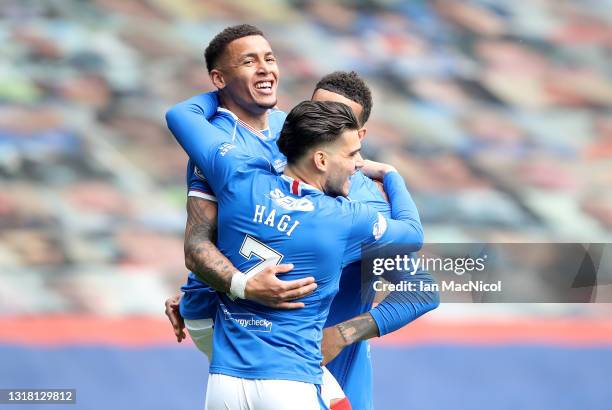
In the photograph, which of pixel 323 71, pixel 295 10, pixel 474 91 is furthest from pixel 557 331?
pixel 295 10

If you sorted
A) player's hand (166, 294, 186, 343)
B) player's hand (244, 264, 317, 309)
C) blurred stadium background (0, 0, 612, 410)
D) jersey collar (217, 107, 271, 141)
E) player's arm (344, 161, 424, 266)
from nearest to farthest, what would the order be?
player's hand (244, 264, 317, 309) < player's arm (344, 161, 424, 266) < jersey collar (217, 107, 271, 141) < player's hand (166, 294, 186, 343) < blurred stadium background (0, 0, 612, 410)

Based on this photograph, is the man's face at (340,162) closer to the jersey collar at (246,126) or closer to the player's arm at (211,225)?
the player's arm at (211,225)

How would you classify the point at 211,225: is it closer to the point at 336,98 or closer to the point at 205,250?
the point at 205,250

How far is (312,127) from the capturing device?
2.86 meters

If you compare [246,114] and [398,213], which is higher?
[246,114]

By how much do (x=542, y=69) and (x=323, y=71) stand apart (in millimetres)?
1352

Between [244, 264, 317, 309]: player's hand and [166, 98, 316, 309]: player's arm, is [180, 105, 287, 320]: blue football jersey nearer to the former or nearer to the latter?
[166, 98, 316, 309]: player's arm

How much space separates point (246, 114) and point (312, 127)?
0.61 meters

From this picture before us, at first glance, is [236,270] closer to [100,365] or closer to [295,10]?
[100,365]

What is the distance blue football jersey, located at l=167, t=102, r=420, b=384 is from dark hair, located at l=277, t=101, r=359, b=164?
9 centimetres

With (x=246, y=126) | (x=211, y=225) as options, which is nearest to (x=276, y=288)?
(x=211, y=225)

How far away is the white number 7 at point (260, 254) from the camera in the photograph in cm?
286

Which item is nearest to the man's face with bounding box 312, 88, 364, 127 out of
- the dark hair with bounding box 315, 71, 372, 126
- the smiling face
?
the dark hair with bounding box 315, 71, 372, 126

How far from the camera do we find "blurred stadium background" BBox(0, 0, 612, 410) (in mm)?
6027
